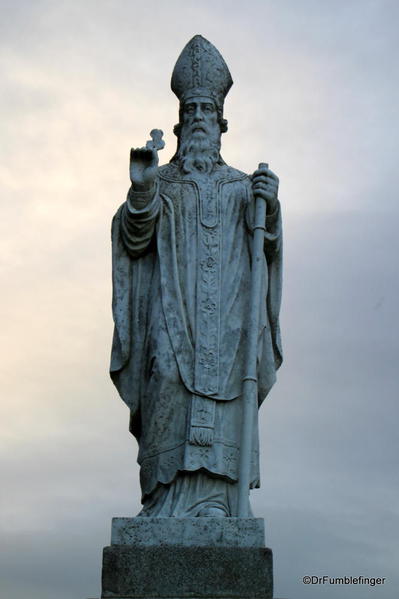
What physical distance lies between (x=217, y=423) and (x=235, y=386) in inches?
17.4

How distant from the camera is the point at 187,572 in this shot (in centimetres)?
1104

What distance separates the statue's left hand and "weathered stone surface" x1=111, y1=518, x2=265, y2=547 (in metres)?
3.36

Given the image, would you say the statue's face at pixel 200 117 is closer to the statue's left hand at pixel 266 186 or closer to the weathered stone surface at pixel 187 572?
the statue's left hand at pixel 266 186

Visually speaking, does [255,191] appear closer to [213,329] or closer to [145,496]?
[213,329]

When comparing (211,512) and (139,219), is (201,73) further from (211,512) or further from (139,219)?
(211,512)

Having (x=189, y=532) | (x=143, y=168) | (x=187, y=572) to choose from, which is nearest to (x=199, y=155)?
(x=143, y=168)

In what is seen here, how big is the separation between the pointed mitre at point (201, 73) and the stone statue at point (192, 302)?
13 millimetres

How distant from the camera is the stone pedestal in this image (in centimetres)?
1098

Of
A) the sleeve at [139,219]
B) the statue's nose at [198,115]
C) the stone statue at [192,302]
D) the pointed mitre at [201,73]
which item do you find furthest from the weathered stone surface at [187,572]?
the pointed mitre at [201,73]

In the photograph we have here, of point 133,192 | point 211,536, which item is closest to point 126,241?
point 133,192

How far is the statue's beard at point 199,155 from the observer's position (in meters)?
13.3

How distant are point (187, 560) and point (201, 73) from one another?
530cm

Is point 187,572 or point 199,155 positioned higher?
point 199,155

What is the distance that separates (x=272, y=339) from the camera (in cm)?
1315
